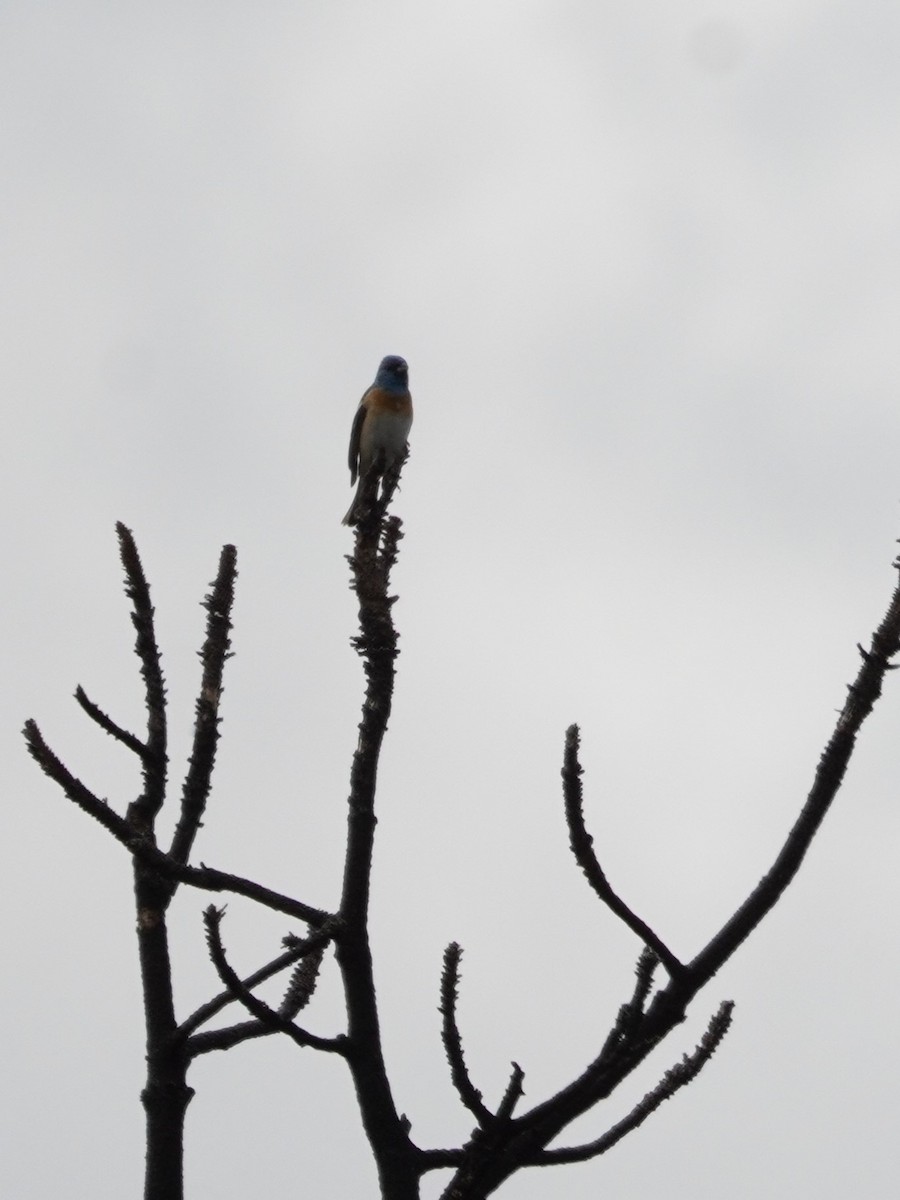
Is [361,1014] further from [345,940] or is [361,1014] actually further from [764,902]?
[764,902]

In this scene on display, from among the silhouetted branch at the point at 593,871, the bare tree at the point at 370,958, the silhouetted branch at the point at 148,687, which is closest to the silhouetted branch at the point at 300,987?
the bare tree at the point at 370,958

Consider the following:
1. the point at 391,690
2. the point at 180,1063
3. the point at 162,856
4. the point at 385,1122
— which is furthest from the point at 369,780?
the point at 180,1063

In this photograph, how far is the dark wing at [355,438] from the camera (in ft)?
50.8

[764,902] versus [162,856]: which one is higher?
[162,856]

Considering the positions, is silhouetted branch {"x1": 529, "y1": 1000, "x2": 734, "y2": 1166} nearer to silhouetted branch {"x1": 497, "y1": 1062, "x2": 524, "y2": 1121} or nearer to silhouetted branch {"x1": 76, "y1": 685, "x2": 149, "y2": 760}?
silhouetted branch {"x1": 497, "y1": 1062, "x2": 524, "y2": 1121}

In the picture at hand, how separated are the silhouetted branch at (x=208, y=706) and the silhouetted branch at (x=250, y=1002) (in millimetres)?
1189

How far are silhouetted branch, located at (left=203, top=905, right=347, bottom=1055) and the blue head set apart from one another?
12048mm

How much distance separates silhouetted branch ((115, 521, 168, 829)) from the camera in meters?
4.68

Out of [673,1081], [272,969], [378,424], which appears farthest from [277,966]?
[378,424]

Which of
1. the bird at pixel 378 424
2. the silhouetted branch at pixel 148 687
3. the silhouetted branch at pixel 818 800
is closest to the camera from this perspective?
the silhouetted branch at pixel 818 800

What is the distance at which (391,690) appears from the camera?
4.14 metres

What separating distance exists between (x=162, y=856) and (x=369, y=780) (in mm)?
605

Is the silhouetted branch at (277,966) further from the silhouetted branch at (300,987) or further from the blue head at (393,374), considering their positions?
the blue head at (393,374)

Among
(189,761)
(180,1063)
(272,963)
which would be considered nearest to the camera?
(272,963)
